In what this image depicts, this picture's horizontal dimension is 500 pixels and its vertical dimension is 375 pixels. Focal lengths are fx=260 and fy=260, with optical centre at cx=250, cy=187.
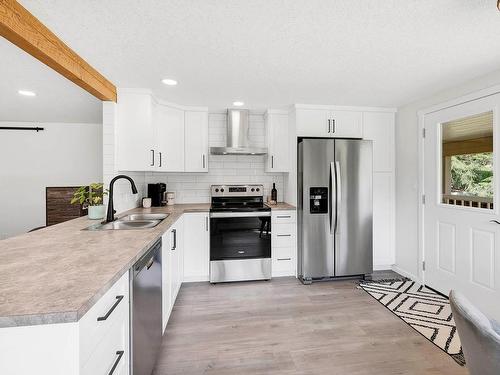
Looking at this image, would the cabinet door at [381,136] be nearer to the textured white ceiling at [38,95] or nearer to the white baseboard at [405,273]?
the white baseboard at [405,273]

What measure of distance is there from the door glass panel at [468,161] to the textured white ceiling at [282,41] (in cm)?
A: 46

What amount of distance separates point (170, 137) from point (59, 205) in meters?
2.82

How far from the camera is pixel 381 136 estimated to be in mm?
3576

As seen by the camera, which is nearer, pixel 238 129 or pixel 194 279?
pixel 194 279

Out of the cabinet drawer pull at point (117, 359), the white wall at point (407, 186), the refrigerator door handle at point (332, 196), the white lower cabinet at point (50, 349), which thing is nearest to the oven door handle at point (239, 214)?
the refrigerator door handle at point (332, 196)

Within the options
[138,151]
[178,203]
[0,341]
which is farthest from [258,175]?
[0,341]

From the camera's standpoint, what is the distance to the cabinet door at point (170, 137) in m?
3.27

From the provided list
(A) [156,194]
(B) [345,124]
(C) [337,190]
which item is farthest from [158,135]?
(B) [345,124]

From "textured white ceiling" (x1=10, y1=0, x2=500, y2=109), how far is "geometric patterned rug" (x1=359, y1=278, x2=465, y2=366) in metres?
2.24

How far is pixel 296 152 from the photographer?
3412mm

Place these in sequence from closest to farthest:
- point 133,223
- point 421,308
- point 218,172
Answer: point 133,223
point 421,308
point 218,172

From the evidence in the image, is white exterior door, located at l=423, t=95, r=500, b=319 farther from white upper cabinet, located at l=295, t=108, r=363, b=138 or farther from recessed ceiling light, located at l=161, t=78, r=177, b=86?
recessed ceiling light, located at l=161, t=78, r=177, b=86

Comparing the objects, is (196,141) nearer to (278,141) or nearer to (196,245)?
(278,141)

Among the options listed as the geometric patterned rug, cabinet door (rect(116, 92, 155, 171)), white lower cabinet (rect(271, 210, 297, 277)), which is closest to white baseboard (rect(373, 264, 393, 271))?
the geometric patterned rug
